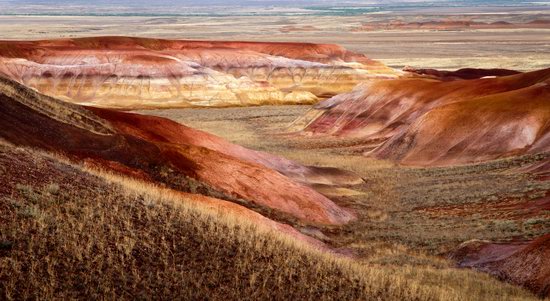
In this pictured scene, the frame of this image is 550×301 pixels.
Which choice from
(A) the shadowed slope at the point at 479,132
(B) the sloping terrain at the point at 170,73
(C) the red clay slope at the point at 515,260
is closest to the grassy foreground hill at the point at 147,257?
(C) the red clay slope at the point at 515,260

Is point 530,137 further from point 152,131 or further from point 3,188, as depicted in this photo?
point 3,188

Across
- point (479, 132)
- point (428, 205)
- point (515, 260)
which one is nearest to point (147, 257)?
point (515, 260)

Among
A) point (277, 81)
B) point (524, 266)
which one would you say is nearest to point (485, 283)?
point (524, 266)

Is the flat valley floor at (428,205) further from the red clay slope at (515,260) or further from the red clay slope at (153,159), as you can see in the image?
the red clay slope at (153,159)

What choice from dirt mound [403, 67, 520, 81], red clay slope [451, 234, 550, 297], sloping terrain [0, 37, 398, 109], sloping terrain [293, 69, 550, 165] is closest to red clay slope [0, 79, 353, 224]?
red clay slope [451, 234, 550, 297]

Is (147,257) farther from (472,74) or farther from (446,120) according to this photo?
(472,74)

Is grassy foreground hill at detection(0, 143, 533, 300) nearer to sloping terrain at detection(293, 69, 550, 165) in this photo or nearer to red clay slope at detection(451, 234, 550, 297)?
red clay slope at detection(451, 234, 550, 297)
